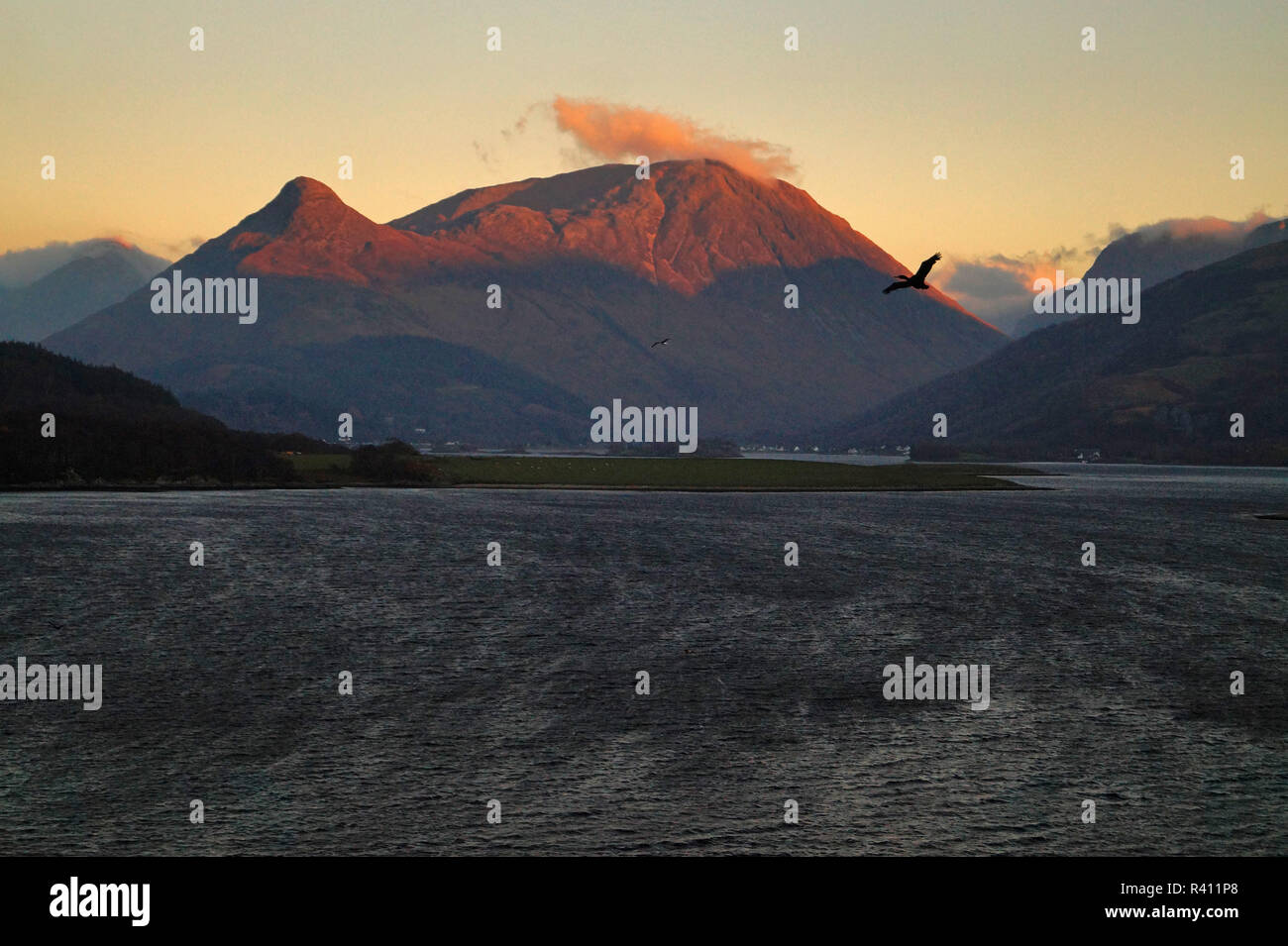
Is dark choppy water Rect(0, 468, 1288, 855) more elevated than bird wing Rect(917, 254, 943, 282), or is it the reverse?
bird wing Rect(917, 254, 943, 282)

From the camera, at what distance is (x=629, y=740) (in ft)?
Result: 150

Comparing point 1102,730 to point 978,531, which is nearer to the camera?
point 1102,730

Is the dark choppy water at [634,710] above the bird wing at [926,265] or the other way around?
the other way around

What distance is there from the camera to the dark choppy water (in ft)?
117

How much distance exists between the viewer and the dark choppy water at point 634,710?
35562mm

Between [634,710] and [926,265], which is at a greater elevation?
[926,265]

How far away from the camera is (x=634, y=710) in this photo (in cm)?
5109

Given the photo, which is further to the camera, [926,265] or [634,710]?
[634,710]
